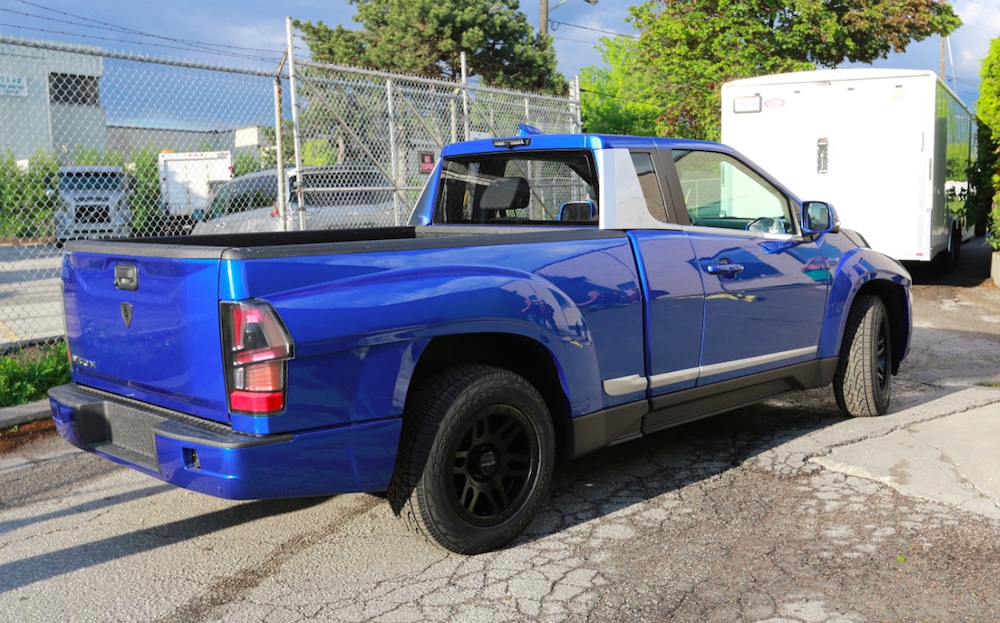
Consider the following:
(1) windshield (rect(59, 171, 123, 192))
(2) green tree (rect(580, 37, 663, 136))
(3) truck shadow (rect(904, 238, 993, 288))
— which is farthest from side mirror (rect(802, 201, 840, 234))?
(2) green tree (rect(580, 37, 663, 136))

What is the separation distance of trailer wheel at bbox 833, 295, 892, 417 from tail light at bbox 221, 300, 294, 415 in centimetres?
391


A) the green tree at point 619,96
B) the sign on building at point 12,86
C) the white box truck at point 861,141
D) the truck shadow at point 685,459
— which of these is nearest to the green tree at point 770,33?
the green tree at point 619,96

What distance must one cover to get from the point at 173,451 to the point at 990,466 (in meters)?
4.08

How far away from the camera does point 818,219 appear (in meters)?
5.48

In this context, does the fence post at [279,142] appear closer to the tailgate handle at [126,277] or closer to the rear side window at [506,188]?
the rear side window at [506,188]

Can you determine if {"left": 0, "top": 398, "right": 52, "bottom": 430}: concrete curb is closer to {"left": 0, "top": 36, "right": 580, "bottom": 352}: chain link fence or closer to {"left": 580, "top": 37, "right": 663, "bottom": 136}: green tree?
{"left": 0, "top": 36, "right": 580, "bottom": 352}: chain link fence

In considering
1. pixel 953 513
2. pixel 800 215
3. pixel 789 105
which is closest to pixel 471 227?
pixel 800 215

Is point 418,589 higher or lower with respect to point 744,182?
lower

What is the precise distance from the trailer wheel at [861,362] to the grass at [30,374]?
544 centimetres

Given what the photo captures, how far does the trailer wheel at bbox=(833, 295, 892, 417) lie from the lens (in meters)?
5.84

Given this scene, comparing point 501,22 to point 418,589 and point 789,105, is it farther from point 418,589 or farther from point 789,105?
point 418,589

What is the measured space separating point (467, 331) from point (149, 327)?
1207 millimetres

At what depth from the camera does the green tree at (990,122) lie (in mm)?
14461

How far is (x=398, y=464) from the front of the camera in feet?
11.8
